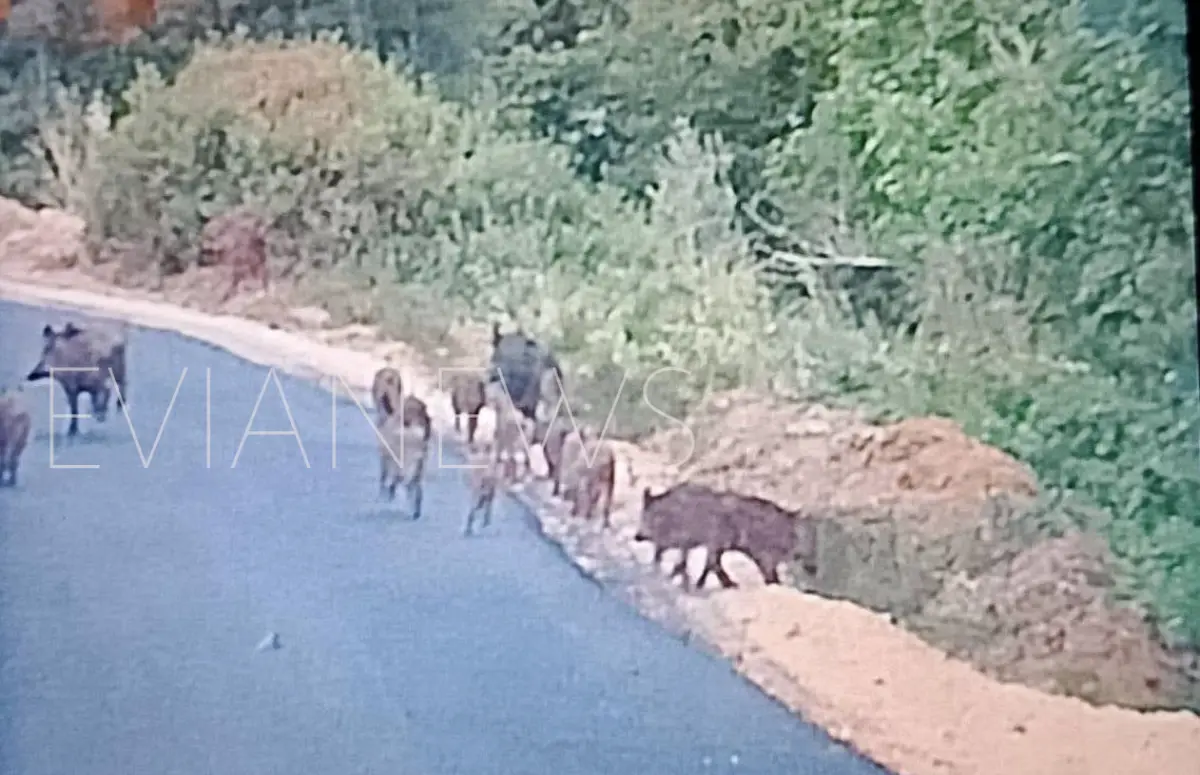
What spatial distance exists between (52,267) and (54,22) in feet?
0.62

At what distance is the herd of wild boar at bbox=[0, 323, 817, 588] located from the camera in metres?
1.05

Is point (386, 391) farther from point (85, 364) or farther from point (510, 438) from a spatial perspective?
point (85, 364)

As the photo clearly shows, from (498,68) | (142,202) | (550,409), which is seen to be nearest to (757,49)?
(498,68)

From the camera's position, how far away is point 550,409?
3.47ft

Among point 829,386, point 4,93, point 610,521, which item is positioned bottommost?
point 610,521

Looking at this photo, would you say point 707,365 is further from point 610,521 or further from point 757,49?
point 757,49

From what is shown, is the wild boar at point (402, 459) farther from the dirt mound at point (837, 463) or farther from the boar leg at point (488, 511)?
the dirt mound at point (837, 463)

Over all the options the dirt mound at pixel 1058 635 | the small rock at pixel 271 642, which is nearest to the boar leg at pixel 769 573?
the dirt mound at pixel 1058 635

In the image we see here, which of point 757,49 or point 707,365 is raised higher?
point 757,49

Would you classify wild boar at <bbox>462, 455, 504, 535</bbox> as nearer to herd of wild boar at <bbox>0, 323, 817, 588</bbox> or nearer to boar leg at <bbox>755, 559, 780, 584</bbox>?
herd of wild boar at <bbox>0, 323, 817, 588</bbox>

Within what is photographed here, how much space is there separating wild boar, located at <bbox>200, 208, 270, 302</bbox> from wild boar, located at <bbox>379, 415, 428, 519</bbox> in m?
0.15

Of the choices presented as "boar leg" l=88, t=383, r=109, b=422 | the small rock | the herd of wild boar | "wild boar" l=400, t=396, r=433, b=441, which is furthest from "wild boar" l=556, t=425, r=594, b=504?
"boar leg" l=88, t=383, r=109, b=422

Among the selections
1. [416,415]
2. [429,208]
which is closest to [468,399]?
[416,415]

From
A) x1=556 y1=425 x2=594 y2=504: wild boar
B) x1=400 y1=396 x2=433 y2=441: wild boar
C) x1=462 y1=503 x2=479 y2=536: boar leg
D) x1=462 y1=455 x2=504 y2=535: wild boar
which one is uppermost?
x1=400 y1=396 x2=433 y2=441: wild boar
